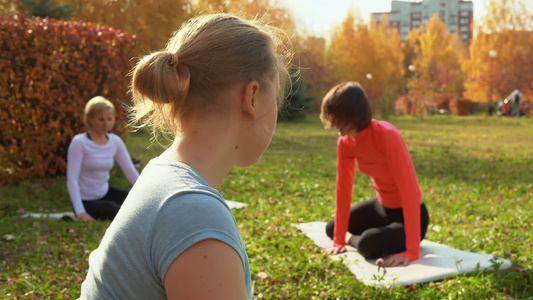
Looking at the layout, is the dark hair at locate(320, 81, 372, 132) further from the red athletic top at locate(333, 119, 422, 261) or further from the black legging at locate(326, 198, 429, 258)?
the black legging at locate(326, 198, 429, 258)

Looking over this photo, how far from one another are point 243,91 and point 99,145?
455 centimetres

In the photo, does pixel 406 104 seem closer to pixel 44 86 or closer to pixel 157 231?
pixel 44 86

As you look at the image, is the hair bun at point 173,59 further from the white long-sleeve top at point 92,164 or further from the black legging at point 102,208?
the black legging at point 102,208

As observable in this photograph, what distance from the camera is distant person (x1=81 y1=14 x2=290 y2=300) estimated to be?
1.10 meters

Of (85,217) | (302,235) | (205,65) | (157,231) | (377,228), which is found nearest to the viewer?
(157,231)

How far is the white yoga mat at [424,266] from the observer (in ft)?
11.9

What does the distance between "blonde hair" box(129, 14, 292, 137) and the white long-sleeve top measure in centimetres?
416

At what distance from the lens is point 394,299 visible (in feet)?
11.0

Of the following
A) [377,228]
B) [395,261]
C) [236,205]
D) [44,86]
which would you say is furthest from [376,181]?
[44,86]

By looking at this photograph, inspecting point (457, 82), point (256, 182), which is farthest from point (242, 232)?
point (457, 82)

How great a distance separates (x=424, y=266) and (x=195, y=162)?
9.49 ft

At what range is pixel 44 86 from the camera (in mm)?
7242

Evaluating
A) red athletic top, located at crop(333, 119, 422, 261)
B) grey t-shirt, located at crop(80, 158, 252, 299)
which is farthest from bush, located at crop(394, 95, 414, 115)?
grey t-shirt, located at crop(80, 158, 252, 299)

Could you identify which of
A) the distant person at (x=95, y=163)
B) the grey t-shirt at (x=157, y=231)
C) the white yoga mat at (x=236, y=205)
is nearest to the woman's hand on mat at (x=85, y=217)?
the distant person at (x=95, y=163)
